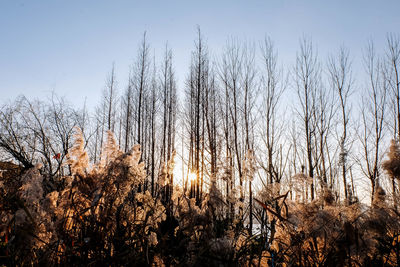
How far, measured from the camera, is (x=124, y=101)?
15156 millimetres

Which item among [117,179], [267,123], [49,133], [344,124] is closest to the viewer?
[117,179]

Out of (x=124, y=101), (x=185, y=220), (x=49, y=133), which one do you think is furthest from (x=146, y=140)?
(x=185, y=220)

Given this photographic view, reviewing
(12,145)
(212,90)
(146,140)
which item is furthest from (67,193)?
(146,140)

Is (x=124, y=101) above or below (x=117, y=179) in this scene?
above

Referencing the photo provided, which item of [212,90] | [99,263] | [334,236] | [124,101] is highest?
[124,101]

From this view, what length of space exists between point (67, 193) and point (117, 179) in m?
0.38

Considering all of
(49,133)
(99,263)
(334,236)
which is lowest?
(99,263)

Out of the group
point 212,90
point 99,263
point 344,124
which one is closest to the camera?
point 99,263

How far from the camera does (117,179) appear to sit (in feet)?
6.04

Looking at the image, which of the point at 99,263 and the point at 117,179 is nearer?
the point at 99,263

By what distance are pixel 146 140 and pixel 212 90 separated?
5507 mm

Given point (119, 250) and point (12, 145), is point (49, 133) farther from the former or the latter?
point (119, 250)

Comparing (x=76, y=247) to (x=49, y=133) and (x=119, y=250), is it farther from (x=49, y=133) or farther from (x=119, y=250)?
(x=49, y=133)

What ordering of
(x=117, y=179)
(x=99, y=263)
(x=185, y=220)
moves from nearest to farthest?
(x=99, y=263) < (x=117, y=179) < (x=185, y=220)
